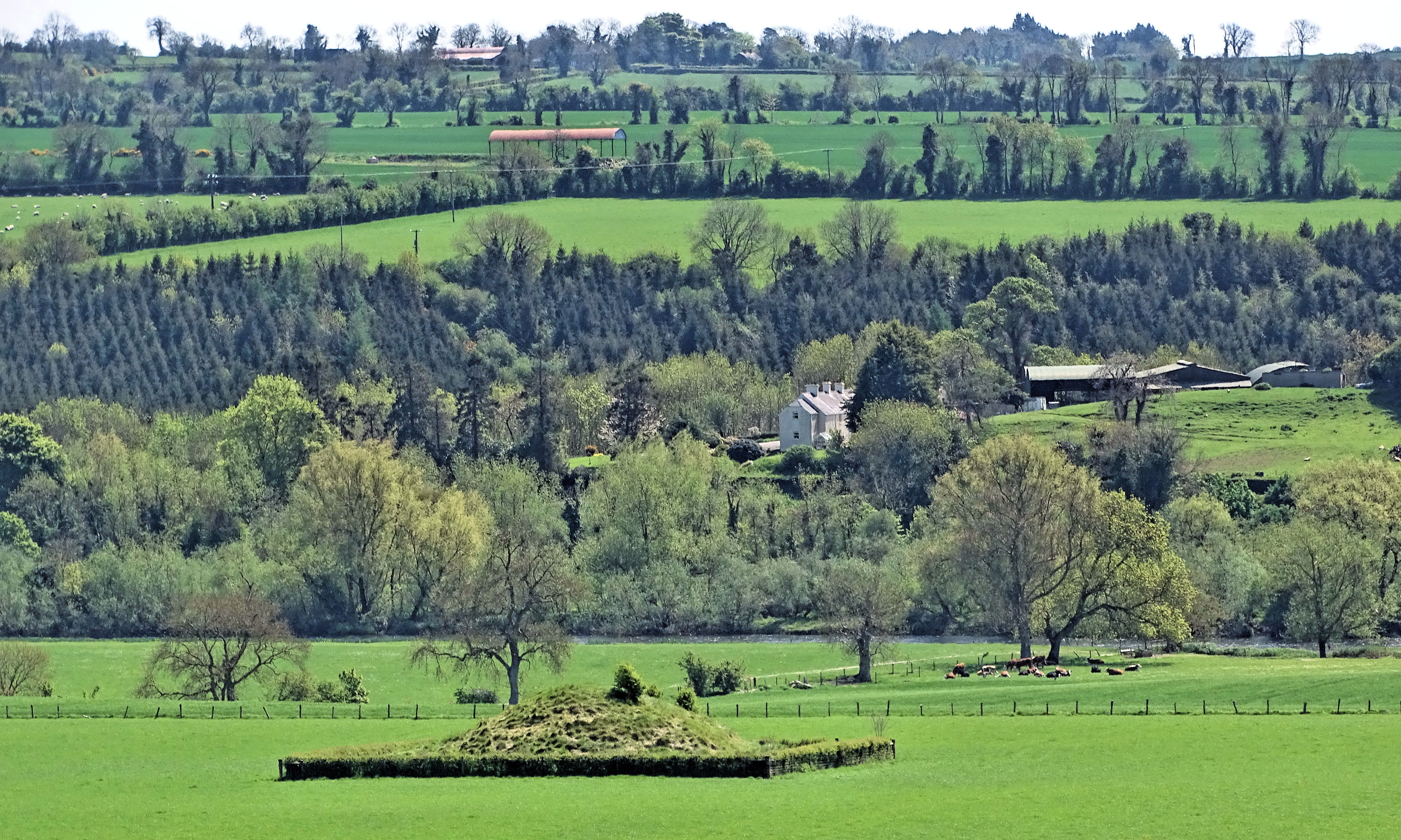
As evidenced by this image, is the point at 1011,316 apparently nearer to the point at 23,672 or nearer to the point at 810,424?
the point at 810,424

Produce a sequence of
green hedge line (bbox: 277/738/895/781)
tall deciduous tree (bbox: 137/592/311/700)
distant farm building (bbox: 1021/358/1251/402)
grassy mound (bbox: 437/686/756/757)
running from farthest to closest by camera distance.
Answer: distant farm building (bbox: 1021/358/1251/402), tall deciduous tree (bbox: 137/592/311/700), grassy mound (bbox: 437/686/756/757), green hedge line (bbox: 277/738/895/781)

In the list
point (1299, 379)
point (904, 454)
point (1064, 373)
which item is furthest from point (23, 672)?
point (1299, 379)

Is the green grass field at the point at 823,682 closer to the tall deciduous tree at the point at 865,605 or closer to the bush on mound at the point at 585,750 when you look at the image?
the tall deciduous tree at the point at 865,605

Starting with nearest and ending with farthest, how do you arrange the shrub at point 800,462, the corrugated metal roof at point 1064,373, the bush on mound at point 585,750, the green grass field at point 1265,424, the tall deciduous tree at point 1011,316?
1. the bush on mound at point 585,750
2. the green grass field at point 1265,424
3. the shrub at point 800,462
4. the corrugated metal roof at point 1064,373
5. the tall deciduous tree at point 1011,316

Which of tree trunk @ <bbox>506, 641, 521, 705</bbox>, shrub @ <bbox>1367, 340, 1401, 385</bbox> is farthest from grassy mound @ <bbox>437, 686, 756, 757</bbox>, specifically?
shrub @ <bbox>1367, 340, 1401, 385</bbox>

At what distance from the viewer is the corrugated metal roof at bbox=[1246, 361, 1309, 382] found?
16675 cm

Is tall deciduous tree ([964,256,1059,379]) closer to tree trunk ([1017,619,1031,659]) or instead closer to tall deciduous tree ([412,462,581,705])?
tall deciduous tree ([412,462,581,705])

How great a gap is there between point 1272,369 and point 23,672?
9903 centimetres

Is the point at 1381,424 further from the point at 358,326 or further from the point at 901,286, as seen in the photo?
the point at 358,326

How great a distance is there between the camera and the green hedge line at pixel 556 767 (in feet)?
217

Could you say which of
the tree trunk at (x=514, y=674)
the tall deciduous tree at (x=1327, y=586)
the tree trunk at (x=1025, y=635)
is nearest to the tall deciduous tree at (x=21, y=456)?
the tree trunk at (x=514, y=674)

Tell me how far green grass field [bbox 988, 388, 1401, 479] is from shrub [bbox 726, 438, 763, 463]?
14863mm

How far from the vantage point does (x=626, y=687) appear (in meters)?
69.1

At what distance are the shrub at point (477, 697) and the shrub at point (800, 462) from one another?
173 feet
